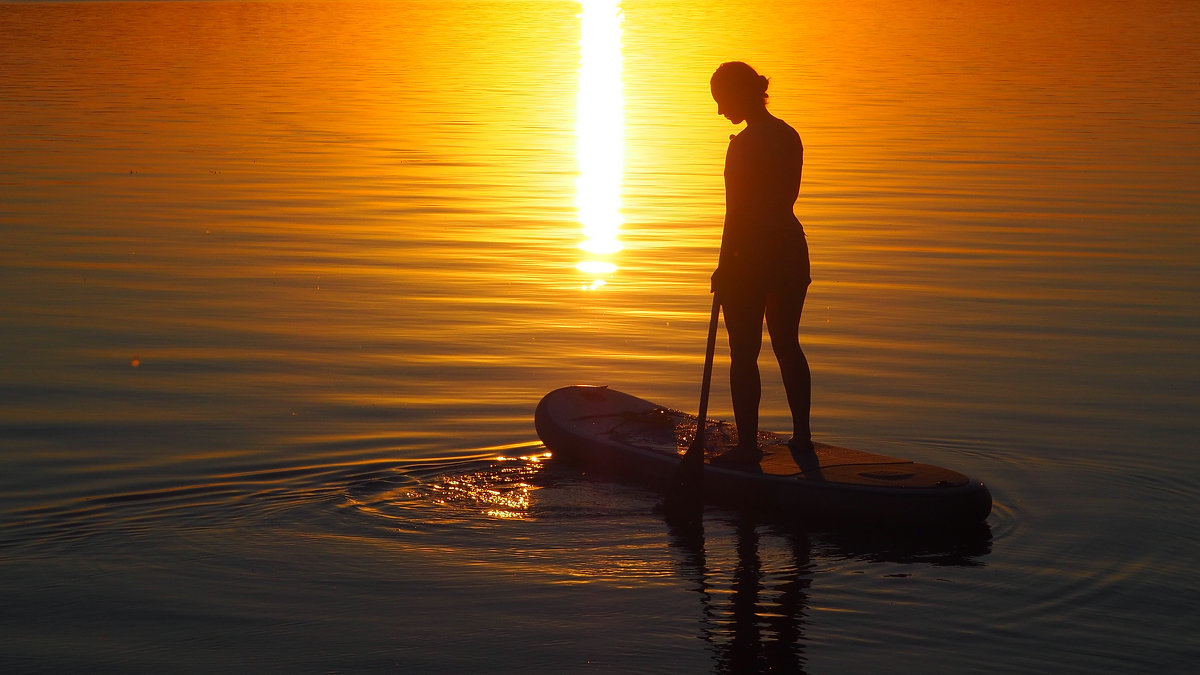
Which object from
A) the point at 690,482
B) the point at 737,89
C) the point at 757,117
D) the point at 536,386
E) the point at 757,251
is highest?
the point at 737,89

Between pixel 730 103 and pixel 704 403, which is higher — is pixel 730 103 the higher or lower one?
the higher one

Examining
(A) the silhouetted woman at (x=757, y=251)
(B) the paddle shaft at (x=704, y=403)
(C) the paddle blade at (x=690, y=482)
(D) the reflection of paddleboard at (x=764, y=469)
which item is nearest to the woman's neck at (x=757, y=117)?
(A) the silhouetted woman at (x=757, y=251)

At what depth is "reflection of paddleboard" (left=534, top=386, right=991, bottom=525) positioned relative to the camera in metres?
7.68

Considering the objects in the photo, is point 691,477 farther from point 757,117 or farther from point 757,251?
point 757,117

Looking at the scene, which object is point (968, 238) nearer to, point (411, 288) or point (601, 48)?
point (411, 288)

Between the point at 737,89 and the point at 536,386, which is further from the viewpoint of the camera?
the point at 536,386

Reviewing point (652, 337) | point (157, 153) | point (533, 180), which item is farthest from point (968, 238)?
point (157, 153)

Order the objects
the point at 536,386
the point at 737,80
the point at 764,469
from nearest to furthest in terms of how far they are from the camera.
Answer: the point at 737,80 < the point at 764,469 < the point at 536,386

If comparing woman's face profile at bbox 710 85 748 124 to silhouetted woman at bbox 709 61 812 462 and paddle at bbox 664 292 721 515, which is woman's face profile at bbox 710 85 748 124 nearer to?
silhouetted woman at bbox 709 61 812 462

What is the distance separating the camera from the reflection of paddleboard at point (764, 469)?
7.68 m

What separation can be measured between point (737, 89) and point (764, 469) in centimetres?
190

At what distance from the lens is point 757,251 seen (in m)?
8.14

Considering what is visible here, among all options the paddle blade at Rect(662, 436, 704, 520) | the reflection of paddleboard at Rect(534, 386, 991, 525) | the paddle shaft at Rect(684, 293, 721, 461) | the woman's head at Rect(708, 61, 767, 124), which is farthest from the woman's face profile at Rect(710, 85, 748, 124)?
the reflection of paddleboard at Rect(534, 386, 991, 525)

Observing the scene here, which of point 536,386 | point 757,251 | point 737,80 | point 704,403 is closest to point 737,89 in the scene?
point 737,80
